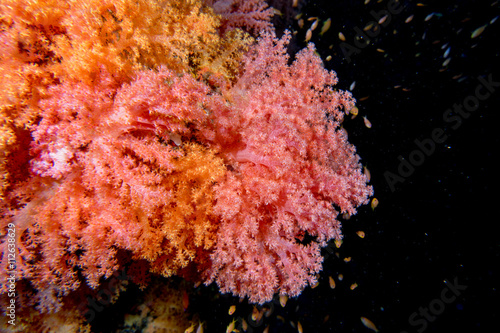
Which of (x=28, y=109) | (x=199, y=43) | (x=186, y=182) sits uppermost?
(x=199, y=43)

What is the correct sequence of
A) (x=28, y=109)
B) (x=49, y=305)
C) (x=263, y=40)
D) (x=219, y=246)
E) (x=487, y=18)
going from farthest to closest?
(x=487, y=18)
(x=263, y=40)
(x=219, y=246)
(x=49, y=305)
(x=28, y=109)

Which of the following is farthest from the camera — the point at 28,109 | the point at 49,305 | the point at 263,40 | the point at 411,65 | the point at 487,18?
the point at 411,65

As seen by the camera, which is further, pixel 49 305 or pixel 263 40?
pixel 263 40

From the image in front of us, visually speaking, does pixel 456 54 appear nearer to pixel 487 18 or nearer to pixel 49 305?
pixel 487 18

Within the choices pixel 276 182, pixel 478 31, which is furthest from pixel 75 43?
pixel 478 31

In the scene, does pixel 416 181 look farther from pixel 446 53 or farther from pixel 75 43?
pixel 75 43

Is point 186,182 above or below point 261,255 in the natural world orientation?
above

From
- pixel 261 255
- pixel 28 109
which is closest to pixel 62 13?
pixel 28 109

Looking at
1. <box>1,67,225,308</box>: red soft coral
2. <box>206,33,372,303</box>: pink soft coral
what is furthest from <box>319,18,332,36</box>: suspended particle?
<box>1,67,225,308</box>: red soft coral
